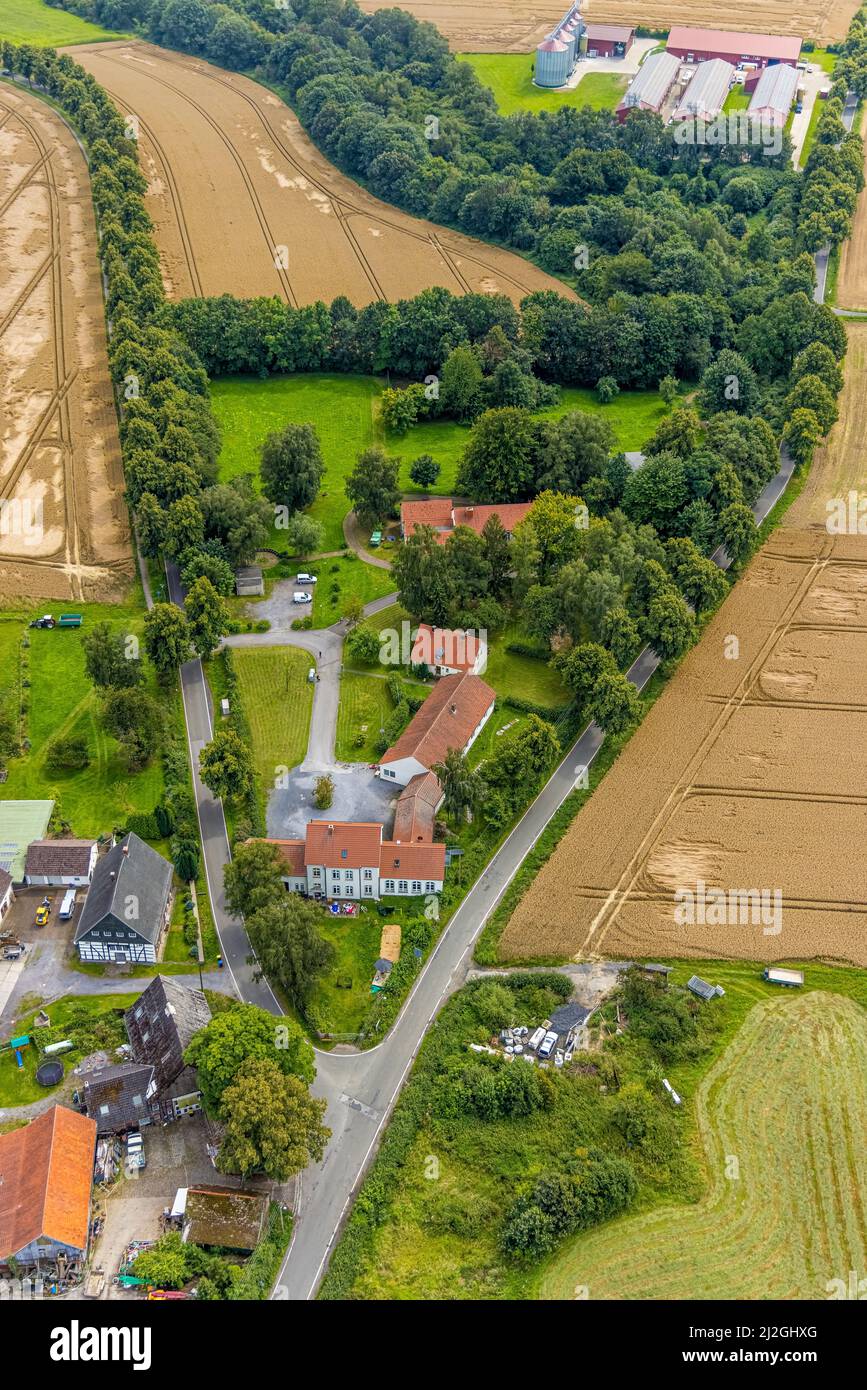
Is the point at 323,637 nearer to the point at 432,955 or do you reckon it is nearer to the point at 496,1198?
the point at 432,955

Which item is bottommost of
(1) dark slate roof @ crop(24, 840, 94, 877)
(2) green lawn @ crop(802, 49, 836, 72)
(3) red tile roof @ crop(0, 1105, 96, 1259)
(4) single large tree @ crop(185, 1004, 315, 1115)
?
(3) red tile roof @ crop(0, 1105, 96, 1259)

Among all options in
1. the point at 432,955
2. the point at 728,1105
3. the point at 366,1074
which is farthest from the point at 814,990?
the point at 366,1074

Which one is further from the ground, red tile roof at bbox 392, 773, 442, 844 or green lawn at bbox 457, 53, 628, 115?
green lawn at bbox 457, 53, 628, 115

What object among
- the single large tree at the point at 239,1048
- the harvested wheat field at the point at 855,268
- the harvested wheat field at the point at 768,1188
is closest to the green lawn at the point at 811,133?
the harvested wheat field at the point at 855,268

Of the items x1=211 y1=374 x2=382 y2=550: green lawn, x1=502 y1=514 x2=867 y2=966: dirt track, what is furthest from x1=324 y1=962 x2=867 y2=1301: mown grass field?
x1=211 y1=374 x2=382 y2=550: green lawn

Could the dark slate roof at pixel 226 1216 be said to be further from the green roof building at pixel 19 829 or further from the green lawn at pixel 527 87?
the green lawn at pixel 527 87

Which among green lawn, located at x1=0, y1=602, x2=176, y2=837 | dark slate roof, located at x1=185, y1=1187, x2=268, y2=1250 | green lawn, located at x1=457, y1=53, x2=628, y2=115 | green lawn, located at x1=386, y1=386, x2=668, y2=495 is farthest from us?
green lawn, located at x1=457, y1=53, x2=628, y2=115

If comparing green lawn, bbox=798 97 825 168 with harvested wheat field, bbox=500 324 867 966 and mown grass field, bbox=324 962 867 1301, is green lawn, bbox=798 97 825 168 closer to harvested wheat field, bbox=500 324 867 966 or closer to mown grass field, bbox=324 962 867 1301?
harvested wheat field, bbox=500 324 867 966
